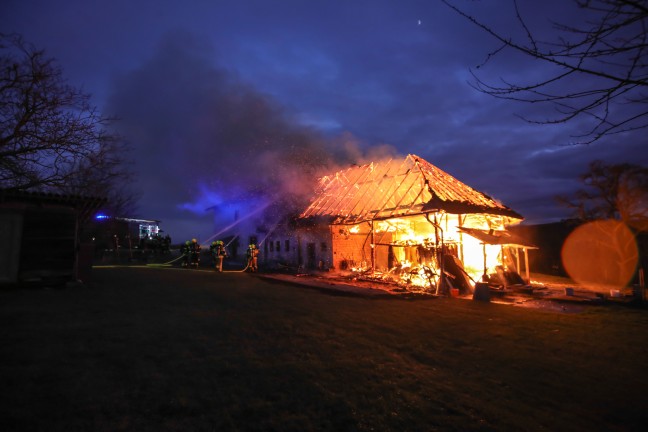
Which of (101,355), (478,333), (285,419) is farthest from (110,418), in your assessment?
(478,333)

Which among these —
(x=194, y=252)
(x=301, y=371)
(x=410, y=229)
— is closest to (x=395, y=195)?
(x=410, y=229)

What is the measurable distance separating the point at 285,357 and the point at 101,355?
2369 mm

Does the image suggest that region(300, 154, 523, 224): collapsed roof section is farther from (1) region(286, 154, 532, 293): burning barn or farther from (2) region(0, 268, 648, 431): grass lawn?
(2) region(0, 268, 648, 431): grass lawn

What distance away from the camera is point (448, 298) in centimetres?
1197

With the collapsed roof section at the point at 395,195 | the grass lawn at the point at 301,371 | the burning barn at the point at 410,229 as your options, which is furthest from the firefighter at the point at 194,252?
the grass lawn at the point at 301,371

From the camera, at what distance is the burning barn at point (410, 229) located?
14289mm

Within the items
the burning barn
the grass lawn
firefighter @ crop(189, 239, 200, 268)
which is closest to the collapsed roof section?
the burning barn

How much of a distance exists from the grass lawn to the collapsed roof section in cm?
773

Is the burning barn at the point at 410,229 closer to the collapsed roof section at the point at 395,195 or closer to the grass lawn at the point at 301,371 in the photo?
the collapsed roof section at the point at 395,195

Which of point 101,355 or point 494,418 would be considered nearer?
point 494,418

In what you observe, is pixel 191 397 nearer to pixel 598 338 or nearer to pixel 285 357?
pixel 285 357

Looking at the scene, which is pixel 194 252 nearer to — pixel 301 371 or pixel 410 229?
pixel 410 229

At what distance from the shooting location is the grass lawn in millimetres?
2967

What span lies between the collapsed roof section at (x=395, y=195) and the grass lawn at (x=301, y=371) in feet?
25.3
